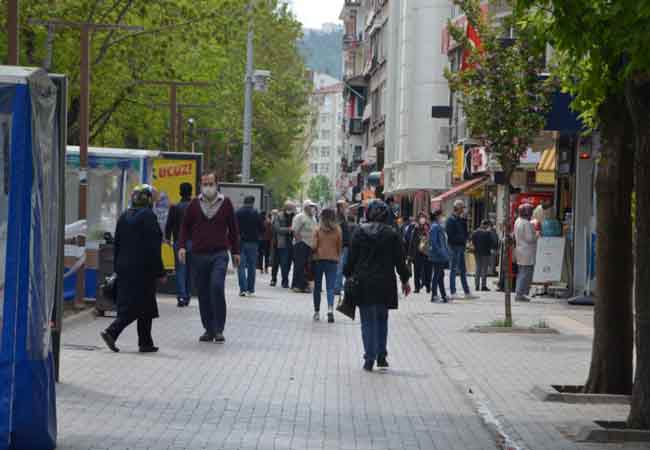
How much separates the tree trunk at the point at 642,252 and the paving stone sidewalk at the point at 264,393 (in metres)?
1.06

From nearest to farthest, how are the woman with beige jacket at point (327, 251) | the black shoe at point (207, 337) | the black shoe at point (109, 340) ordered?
1. the black shoe at point (109, 340)
2. the black shoe at point (207, 337)
3. the woman with beige jacket at point (327, 251)

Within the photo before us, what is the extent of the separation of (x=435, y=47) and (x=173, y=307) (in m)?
42.7

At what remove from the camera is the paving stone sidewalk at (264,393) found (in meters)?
9.37

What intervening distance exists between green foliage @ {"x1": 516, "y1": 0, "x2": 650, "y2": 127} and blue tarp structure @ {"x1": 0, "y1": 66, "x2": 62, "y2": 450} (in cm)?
371

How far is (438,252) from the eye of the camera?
1038 inches

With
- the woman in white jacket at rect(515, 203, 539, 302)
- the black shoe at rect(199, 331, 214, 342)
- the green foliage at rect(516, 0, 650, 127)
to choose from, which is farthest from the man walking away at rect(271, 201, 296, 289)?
the green foliage at rect(516, 0, 650, 127)

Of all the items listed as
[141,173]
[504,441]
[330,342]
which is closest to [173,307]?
[141,173]

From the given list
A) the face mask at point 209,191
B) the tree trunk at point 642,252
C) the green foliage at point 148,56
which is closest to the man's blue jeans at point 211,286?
the face mask at point 209,191

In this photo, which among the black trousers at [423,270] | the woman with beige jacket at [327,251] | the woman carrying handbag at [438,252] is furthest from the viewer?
the black trousers at [423,270]

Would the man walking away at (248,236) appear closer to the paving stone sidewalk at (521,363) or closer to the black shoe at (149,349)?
the paving stone sidewalk at (521,363)

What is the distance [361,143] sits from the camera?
103 m

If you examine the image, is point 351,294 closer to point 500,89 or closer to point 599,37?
point 599,37

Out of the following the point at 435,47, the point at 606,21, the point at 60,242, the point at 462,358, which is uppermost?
the point at 435,47

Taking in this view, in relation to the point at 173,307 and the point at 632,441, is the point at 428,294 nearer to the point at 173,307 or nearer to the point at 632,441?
the point at 173,307
